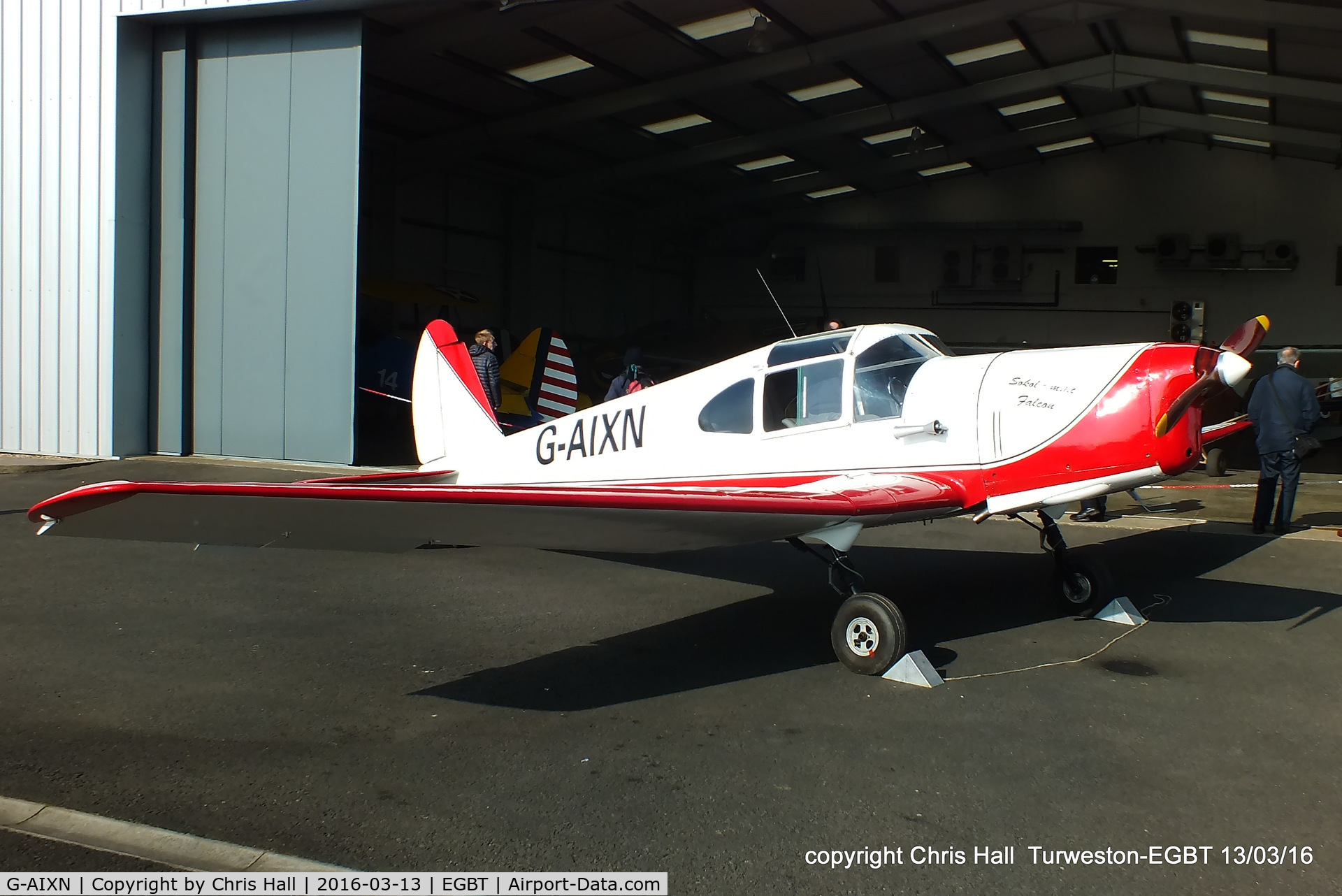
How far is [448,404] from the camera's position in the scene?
7.82m

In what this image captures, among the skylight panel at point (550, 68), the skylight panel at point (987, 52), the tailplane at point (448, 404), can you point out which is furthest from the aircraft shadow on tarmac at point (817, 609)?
the skylight panel at point (987, 52)

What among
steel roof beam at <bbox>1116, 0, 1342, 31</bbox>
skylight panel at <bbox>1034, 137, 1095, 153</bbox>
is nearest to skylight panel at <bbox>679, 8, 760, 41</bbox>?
steel roof beam at <bbox>1116, 0, 1342, 31</bbox>

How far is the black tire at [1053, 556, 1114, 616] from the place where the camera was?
20.3 feet

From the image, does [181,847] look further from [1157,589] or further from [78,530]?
[1157,589]

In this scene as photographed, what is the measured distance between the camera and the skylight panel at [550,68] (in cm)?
1969

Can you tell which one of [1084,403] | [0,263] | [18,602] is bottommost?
[18,602]

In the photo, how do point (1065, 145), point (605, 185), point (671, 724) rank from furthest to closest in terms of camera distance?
point (1065, 145) → point (605, 185) → point (671, 724)

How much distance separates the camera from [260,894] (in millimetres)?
2873

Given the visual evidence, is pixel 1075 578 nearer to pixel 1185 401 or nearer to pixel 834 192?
pixel 1185 401

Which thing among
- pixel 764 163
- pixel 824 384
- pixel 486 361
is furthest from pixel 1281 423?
pixel 764 163

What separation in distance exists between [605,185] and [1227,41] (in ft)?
51.0

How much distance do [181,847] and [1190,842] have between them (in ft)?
10.7

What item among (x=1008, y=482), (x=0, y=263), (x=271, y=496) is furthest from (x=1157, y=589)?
(x=0, y=263)

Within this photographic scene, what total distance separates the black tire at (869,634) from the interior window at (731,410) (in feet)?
4.89
